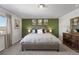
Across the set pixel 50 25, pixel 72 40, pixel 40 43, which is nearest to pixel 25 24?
pixel 50 25

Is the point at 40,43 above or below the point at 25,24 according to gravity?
below

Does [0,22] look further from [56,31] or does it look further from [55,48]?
[55,48]

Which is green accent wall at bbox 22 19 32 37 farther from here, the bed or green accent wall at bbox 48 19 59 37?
the bed

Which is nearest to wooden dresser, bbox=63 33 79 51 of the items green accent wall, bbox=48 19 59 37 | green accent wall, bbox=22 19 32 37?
green accent wall, bbox=48 19 59 37

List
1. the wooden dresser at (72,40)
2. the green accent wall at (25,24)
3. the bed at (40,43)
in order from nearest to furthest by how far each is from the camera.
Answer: the green accent wall at (25,24)
the wooden dresser at (72,40)
the bed at (40,43)

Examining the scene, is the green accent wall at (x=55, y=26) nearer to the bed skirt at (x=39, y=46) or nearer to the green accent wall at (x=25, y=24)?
the green accent wall at (x=25, y=24)

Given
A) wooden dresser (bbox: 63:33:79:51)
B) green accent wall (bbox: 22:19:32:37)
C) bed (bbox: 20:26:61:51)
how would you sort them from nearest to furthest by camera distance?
green accent wall (bbox: 22:19:32:37), wooden dresser (bbox: 63:33:79:51), bed (bbox: 20:26:61:51)

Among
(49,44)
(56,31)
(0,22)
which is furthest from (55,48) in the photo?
(0,22)

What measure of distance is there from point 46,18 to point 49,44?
1029mm

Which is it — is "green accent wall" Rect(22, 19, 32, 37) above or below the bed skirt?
above

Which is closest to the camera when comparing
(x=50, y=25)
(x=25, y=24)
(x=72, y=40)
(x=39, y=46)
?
(x=25, y=24)

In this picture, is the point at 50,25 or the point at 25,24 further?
the point at 50,25

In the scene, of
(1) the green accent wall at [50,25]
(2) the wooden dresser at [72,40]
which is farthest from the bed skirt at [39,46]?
(1) the green accent wall at [50,25]

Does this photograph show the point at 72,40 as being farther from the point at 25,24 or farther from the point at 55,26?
the point at 25,24
